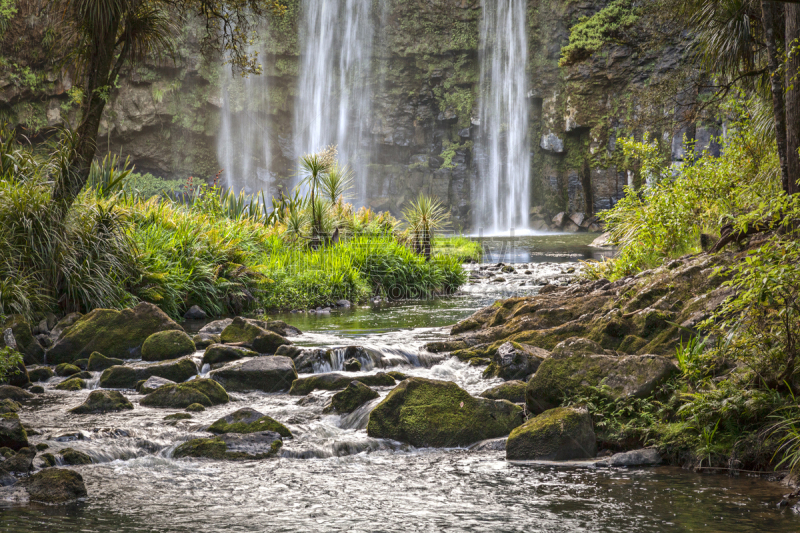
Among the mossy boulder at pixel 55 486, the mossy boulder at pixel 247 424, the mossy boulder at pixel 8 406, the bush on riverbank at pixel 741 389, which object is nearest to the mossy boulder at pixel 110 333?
the mossy boulder at pixel 8 406

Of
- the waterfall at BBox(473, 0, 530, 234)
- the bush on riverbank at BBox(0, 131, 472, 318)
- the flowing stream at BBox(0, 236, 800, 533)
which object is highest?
the waterfall at BBox(473, 0, 530, 234)

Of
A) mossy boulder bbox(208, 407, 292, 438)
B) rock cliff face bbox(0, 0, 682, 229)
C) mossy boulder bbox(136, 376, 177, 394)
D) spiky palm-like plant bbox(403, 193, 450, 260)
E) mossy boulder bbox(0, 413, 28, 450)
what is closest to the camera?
mossy boulder bbox(0, 413, 28, 450)

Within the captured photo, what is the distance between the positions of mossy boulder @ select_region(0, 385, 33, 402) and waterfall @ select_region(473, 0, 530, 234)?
126 ft

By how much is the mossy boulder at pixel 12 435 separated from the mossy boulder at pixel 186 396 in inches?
61.0

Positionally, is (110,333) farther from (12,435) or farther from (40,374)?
(12,435)

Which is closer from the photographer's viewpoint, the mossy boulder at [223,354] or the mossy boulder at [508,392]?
the mossy boulder at [508,392]

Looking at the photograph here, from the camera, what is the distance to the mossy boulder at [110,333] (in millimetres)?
7914

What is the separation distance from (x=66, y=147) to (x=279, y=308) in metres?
5.13

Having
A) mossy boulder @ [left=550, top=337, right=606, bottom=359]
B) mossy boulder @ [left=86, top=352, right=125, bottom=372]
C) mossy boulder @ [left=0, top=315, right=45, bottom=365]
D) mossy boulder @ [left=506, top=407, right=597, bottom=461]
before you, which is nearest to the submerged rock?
mossy boulder @ [left=550, top=337, right=606, bottom=359]

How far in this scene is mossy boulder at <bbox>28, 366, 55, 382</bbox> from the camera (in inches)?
275

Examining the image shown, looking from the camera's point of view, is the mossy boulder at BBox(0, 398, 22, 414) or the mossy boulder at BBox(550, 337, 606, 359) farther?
the mossy boulder at BBox(550, 337, 606, 359)

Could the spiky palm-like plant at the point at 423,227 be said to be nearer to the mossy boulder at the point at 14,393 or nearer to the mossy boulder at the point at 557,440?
the mossy boulder at the point at 14,393

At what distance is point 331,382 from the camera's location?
6.70m

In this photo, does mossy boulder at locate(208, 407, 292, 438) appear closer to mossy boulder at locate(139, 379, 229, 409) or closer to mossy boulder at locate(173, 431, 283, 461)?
mossy boulder at locate(173, 431, 283, 461)
